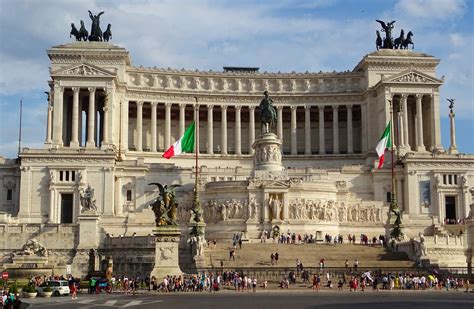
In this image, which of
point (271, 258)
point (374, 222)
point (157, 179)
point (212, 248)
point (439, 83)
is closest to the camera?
point (271, 258)

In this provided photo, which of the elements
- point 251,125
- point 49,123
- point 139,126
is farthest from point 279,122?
point 49,123

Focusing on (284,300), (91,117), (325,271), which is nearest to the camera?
(284,300)

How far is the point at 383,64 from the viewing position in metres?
119

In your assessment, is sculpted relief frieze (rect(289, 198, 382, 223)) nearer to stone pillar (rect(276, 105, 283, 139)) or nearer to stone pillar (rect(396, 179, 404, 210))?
stone pillar (rect(396, 179, 404, 210))

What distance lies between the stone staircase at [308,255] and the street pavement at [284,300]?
11.2 metres

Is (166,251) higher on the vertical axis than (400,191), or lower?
lower

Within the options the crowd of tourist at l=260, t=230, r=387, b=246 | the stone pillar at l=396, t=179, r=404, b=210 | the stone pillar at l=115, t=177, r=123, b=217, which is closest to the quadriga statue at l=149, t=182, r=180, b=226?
the crowd of tourist at l=260, t=230, r=387, b=246

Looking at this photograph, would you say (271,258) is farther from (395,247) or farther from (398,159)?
(398,159)

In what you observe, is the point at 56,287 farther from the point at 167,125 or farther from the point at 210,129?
the point at 210,129

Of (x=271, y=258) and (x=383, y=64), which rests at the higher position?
(x=383, y=64)

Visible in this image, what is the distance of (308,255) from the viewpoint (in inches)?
2699

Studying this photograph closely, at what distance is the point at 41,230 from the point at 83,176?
2172 cm

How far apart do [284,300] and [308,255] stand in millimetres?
24642

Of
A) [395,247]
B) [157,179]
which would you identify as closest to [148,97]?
[157,179]
